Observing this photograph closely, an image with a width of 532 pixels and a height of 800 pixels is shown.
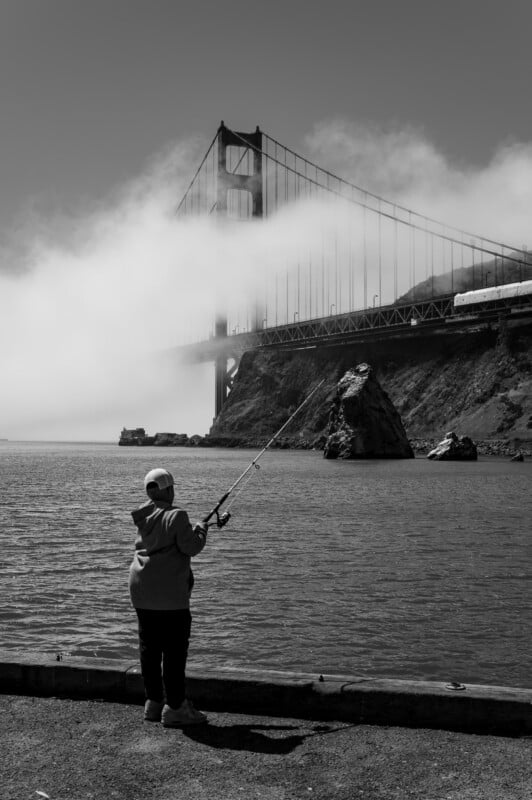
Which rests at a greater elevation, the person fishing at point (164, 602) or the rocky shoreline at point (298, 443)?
the rocky shoreline at point (298, 443)

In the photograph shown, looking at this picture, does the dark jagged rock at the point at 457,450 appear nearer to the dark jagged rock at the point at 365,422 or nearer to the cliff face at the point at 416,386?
the dark jagged rock at the point at 365,422

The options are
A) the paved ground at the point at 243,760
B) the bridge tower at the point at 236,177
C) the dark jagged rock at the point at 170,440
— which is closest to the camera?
the paved ground at the point at 243,760

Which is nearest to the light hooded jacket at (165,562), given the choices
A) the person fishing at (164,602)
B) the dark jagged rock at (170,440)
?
the person fishing at (164,602)

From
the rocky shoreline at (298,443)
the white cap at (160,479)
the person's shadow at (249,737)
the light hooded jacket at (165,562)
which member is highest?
the rocky shoreline at (298,443)

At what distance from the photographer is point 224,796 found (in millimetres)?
4535

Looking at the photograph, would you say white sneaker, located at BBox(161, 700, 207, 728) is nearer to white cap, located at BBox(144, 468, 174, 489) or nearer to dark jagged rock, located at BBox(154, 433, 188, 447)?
white cap, located at BBox(144, 468, 174, 489)

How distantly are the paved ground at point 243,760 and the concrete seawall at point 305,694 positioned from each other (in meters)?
0.15

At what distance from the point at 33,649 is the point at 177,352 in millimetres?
141154

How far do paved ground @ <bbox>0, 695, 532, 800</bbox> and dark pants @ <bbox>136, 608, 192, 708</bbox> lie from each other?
281 millimetres

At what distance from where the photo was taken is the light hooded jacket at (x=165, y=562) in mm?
5855

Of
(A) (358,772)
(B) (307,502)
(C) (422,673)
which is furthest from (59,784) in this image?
(B) (307,502)

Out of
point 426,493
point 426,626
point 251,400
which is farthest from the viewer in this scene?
point 251,400

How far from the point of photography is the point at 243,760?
5047 mm

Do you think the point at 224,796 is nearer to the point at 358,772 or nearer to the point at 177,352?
the point at 358,772
